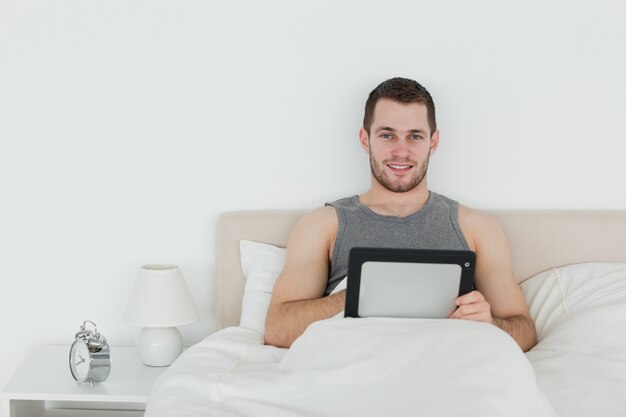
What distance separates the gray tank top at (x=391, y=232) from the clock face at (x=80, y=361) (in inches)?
27.0

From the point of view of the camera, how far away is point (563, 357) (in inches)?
69.7

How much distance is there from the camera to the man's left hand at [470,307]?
1.64 metres

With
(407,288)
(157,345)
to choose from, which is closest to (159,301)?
(157,345)

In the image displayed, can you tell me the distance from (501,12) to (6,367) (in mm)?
1968

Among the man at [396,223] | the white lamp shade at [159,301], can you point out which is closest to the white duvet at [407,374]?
the man at [396,223]

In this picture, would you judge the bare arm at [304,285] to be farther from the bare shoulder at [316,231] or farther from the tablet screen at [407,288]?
the tablet screen at [407,288]

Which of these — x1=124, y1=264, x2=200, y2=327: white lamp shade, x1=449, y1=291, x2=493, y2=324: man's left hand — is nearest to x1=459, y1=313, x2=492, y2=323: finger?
x1=449, y1=291, x2=493, y2=324: man's left hand

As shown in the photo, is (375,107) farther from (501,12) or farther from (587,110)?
(587,110)

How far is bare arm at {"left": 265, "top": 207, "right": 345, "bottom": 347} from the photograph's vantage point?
196 cm

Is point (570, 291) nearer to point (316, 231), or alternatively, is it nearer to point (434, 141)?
point (434, 141)

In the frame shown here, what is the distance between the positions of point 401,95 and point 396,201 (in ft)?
1.03

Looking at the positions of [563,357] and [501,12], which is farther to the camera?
[501,12]

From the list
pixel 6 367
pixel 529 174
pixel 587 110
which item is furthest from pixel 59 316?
pixel 587 110

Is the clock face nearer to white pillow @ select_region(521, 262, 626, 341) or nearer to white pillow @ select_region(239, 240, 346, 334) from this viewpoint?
white pillow @ select_region(239, 240, 346, 334)
